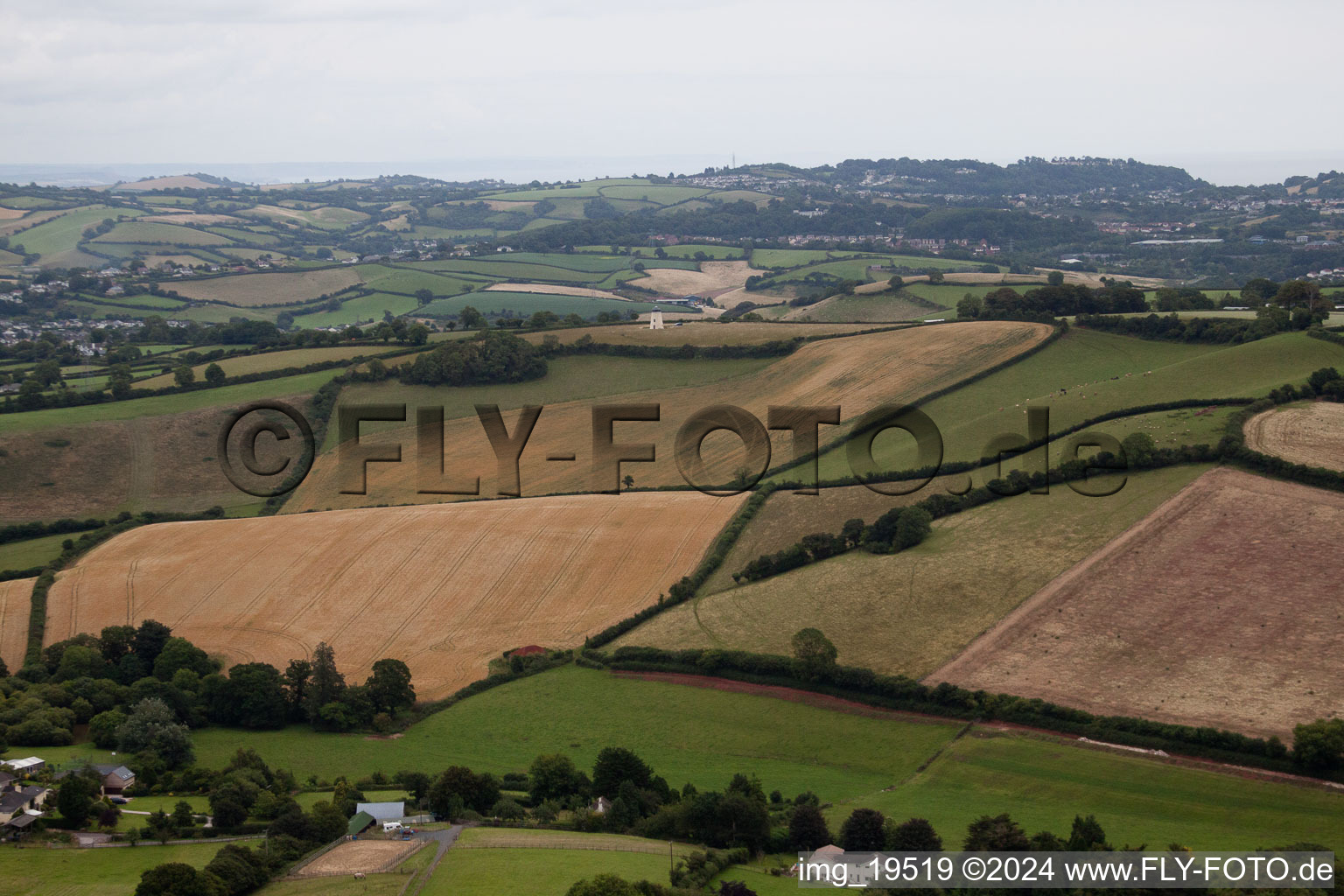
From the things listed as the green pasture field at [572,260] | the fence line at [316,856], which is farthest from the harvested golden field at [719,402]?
the green pasture field at [572,260]

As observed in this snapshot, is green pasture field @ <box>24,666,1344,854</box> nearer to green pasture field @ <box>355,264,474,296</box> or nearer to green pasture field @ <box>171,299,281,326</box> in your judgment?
green pasture field @ <box>171,299,281,326</box>

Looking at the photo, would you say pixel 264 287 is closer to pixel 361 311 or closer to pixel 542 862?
pixel 361 311

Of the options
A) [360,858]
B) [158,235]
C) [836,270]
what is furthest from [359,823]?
[158,235]

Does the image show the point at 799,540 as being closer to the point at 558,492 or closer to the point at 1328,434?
the point at 558,492

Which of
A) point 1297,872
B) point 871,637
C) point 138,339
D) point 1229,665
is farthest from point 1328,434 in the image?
point 138,339

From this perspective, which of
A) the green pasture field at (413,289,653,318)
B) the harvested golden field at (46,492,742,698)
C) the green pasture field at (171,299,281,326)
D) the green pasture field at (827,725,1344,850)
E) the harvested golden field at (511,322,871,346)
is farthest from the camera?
the green pasture field at (171,299,281,326)

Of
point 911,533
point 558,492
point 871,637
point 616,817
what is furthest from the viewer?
point 558,492

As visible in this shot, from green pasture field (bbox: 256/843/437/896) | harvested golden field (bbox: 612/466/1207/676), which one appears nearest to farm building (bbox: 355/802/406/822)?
green pasture field (bbox: 256/843/437/896)
